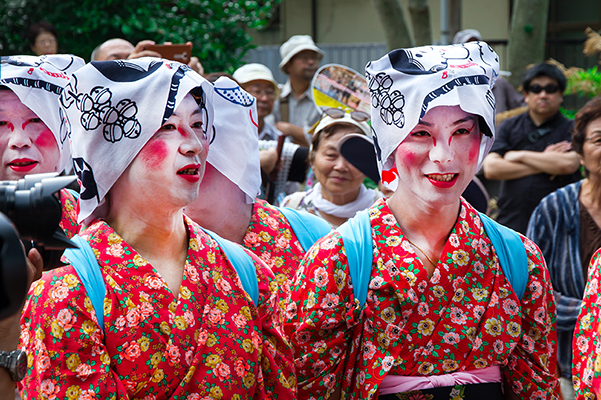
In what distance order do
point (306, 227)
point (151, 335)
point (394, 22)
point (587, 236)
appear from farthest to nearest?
point (394, 22) → point (587, 236) → point (306, 227) → point (151, 335)

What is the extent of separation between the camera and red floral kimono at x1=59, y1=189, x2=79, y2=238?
10.9ft

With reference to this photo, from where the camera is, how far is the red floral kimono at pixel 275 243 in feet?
10.6

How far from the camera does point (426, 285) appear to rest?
267 cm

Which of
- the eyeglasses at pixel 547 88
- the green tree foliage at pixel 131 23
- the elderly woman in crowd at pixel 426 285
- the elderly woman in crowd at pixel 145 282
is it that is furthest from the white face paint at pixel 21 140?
the green tree foliage at pixel 131 23

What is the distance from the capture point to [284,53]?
734 centimetres

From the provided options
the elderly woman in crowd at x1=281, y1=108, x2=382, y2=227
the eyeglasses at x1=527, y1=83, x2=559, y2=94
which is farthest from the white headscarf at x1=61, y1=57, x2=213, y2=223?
the eyeglasses at x1=527, y1=83, x2=559, y2=94

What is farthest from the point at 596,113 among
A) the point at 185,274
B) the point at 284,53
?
the point at 284,53

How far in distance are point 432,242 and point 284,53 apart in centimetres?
487

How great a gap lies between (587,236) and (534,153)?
1.58 metres

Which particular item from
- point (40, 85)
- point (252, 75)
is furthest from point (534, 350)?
point (252, 75)

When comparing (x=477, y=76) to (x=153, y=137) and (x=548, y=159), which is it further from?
(x=548, y=159)

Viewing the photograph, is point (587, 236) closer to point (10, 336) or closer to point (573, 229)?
point (573, 229)

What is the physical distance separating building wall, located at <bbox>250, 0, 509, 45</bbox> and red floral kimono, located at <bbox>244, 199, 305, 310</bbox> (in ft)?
33.8

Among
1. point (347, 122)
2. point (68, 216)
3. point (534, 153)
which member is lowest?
point (534, 153)
